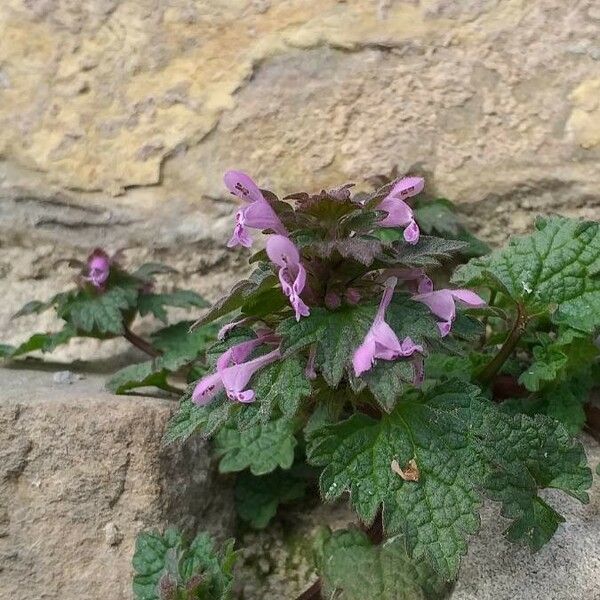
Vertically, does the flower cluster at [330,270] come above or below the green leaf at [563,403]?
above

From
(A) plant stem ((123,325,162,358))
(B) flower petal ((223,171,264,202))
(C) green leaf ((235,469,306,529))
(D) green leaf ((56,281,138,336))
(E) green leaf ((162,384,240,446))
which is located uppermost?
(B) flower petal ((223,171,264,202))

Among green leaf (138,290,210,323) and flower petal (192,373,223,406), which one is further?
green leaf (138,290,210,323)

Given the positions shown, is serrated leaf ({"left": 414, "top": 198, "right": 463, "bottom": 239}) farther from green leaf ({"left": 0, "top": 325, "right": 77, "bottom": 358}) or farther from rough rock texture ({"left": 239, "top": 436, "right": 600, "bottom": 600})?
green leaf ({"left": 0, "top": 325, "right": 77, "bottom": 358})

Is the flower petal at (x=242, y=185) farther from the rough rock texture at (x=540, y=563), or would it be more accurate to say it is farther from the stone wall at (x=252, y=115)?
the stone wall at (x=252, y=115)

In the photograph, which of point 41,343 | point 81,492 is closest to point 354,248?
point 81,492

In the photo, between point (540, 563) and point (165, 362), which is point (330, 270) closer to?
point (540, 563)

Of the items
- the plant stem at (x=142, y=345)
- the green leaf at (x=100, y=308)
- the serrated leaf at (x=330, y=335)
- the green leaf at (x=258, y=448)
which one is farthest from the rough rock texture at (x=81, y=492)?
the serrated leaf at (x=330, y=335)

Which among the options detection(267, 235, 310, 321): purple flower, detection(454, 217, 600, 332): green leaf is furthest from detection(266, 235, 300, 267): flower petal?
detection(454, 217, 600, 332): green leaf
